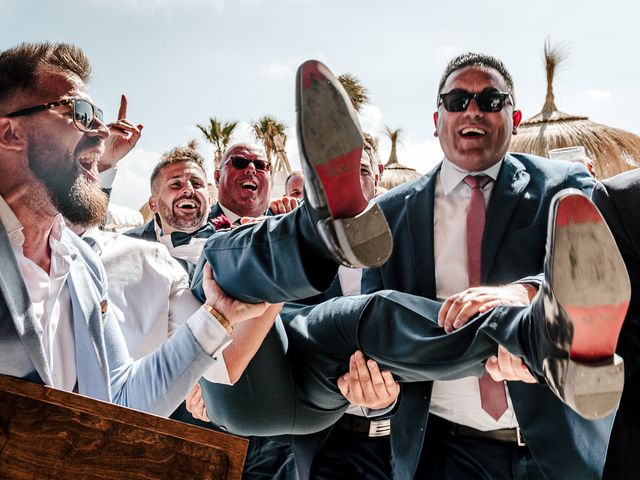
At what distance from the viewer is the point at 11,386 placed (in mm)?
1438

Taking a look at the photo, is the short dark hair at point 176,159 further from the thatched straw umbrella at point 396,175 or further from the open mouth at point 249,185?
the thatched straw umbrella at point 396,175

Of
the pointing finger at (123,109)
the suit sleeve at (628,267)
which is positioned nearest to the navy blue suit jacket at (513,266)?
the suit sleeve at (628,267)

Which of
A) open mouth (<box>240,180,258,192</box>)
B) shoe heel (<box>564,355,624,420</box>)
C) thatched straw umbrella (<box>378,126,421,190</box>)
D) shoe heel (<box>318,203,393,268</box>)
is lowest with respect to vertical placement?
thatched straw umbrella (<box>378,126,421,190</box>)

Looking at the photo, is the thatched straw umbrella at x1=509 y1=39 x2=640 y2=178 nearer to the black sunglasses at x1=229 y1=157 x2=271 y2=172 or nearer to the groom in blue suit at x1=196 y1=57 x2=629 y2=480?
the black sunglasses at x1=229 y1=157 x2=271 y2=172

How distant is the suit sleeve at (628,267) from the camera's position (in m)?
2.07

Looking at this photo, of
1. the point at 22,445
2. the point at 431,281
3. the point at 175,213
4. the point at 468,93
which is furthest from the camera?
the point at 175,213

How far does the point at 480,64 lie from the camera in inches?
109

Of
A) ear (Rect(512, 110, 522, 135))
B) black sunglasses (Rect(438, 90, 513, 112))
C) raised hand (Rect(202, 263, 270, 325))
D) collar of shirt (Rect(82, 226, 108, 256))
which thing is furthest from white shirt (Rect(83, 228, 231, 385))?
ear (Rect(512, 110, 522, 135))

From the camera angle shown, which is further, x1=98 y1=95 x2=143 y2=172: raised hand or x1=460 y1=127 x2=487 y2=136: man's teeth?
x1=98 y1=95 x2=143 y2=172: raised hand

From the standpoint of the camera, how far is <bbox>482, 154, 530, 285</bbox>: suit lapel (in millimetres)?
2449

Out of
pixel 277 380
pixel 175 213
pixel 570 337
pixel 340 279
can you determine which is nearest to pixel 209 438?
pixel 570 337

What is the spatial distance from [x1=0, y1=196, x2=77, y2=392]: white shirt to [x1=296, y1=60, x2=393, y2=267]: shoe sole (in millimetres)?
812

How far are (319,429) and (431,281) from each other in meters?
0.84

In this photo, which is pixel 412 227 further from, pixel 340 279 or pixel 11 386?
pixel 11 386
